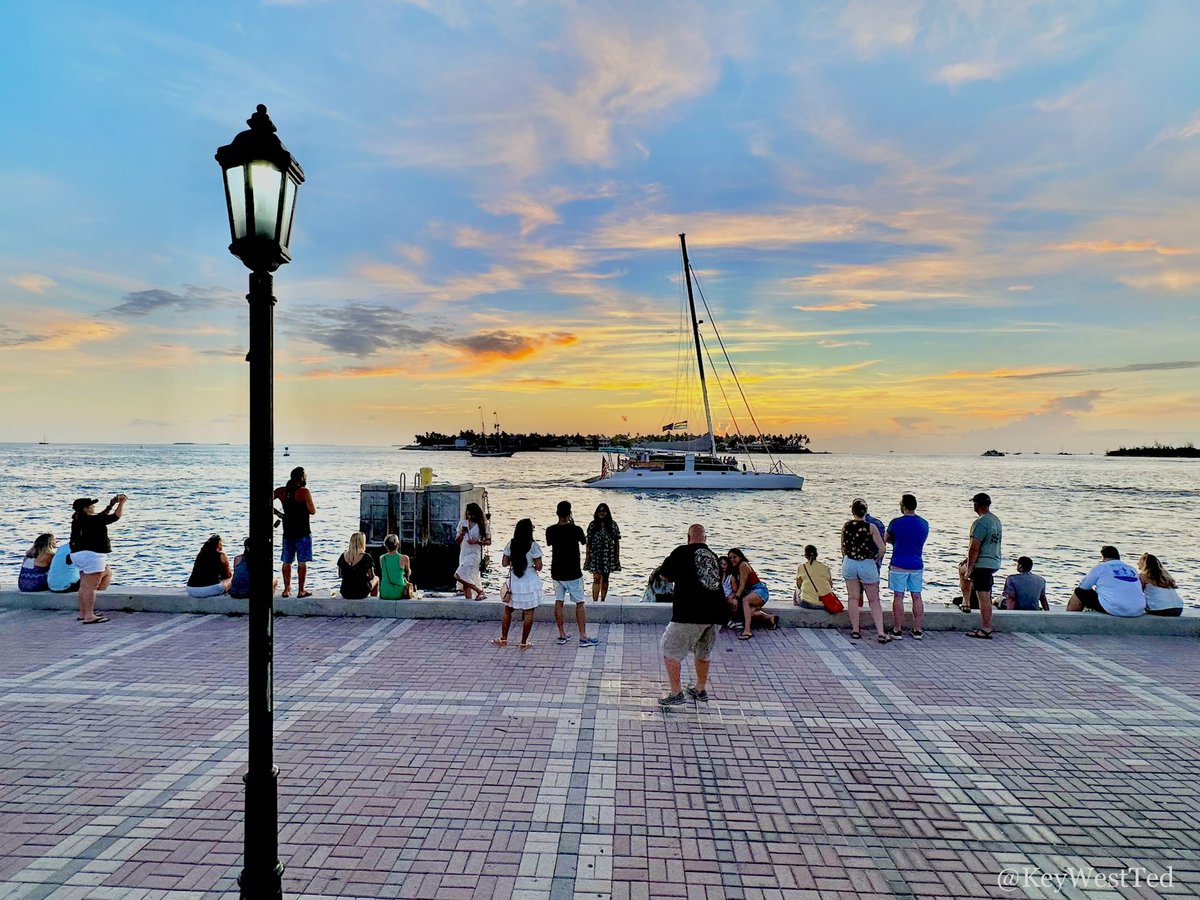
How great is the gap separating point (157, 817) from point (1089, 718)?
27.0 ft

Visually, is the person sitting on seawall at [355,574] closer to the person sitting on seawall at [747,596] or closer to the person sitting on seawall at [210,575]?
the person sitting on seawall at [210,575]

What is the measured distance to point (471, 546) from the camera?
10.6 meters

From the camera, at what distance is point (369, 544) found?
26594 millimetres

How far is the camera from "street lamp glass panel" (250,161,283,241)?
3201mm

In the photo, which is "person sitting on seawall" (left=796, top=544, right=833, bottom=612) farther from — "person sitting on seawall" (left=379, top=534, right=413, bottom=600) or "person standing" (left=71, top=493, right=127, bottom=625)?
"person standing" (left=71, top=493, right=127, bottom=625)

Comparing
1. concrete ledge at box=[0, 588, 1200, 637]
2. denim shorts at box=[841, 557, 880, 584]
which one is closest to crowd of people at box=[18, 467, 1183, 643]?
denim shorts at box=[841, 557, 880, 584]

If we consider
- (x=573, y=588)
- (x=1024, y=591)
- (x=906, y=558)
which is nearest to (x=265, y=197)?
(x=573, y=588)

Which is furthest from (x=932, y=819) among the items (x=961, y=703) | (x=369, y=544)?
(x=369, y=544)

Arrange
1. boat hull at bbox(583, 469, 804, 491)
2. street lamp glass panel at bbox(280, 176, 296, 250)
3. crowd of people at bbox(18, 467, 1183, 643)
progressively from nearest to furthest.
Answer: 1. street lamp glass panel at bbox(280, 176, 296, 250)
2. crowd of people at bbox(18, 467, 1183, 643)
3. boat hull at bbox(583, 469, 804, 491)

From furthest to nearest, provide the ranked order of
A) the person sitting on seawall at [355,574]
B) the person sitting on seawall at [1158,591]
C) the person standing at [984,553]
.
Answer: the person sitting on seawall at [355,574] < the person sitting on seawall at [1158,591] < the person standing at [984,553]

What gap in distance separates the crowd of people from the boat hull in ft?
171

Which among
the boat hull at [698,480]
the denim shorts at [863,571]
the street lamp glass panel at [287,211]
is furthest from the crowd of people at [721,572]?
the boat hull at [698,480]

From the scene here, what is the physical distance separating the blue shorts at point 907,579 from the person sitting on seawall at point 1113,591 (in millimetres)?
2691

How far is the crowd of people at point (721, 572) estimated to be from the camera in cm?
830
